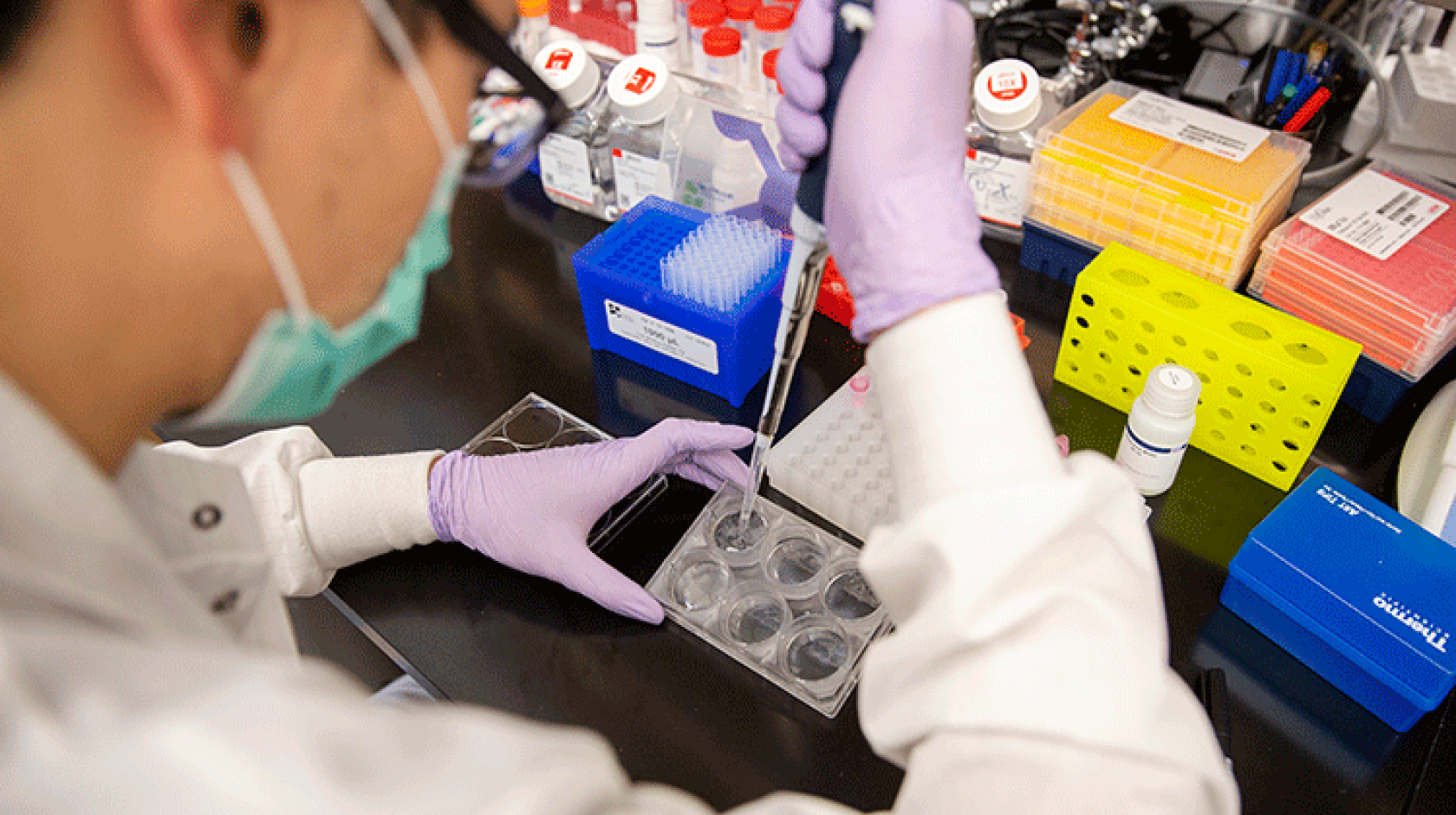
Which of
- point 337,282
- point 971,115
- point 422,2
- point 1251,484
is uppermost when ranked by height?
point 422,2

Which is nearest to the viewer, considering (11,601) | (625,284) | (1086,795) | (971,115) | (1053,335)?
(11,601)

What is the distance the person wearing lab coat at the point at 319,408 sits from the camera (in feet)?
1.50

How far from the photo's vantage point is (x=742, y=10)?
1.60m

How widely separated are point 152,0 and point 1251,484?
1.21 meters

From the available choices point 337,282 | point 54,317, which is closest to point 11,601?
point 54,317

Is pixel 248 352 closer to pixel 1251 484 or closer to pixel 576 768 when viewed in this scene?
pixel 576 768

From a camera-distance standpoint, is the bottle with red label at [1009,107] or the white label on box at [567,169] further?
the white label on box at [567,169]

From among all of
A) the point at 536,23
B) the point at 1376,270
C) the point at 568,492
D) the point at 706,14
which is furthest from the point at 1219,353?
the point at 536,23

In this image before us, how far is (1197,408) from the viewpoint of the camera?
3.83 feet

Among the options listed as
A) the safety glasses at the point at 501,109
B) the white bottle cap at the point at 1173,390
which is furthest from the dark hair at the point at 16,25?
the white bottle cap at the point at 1173,390

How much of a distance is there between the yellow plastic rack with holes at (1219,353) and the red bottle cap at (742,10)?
2.46 feet

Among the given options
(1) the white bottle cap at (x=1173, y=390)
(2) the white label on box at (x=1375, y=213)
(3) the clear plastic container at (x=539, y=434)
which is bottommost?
(3) the clear plastic container at (x=539, y=434)

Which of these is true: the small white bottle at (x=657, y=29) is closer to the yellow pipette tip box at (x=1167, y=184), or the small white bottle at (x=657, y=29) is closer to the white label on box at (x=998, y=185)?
the white label on box at (x=998, y=185)

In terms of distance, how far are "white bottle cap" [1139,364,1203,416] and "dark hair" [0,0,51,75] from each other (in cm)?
102
